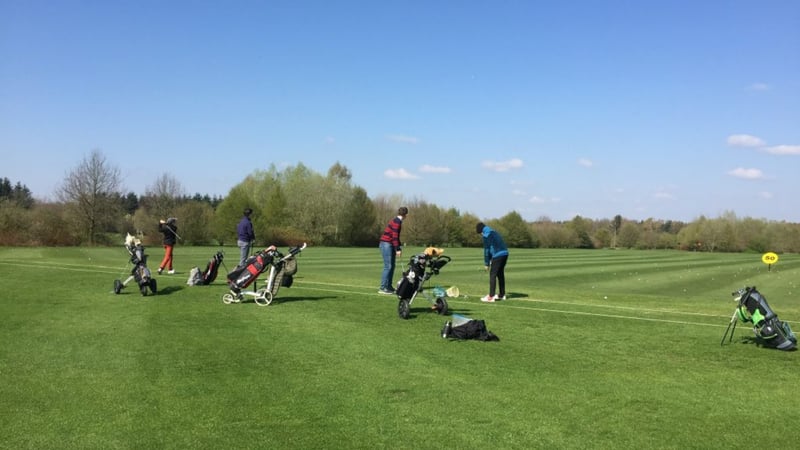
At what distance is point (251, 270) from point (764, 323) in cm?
996

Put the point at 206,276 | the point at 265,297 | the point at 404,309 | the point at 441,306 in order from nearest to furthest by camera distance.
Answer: the point at 404,309
the point at 441,306
the point at 265,297
the point at 206,276

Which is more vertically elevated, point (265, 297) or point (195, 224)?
point (195, 224)

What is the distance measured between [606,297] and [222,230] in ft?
216

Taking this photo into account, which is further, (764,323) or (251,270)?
(251,270)

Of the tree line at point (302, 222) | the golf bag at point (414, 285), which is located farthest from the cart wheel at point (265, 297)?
the tree line at point (302, 222)

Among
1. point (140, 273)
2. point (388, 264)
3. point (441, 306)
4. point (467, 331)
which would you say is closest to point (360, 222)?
point (388, 264)

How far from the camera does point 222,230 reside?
76.2 m

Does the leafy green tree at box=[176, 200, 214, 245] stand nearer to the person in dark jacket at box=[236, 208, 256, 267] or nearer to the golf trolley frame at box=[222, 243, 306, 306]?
the person in dark jacket at box=[236, 208, 256, 267]

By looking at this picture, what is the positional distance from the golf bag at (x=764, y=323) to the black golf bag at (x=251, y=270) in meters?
9.04

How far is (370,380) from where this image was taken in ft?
22.9

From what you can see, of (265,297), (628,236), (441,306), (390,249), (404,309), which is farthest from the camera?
(628,236)

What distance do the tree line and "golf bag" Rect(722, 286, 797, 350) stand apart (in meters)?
33.6

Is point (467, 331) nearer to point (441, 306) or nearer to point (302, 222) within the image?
point (441, 306)

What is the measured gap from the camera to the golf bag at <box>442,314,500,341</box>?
9.45 meters
